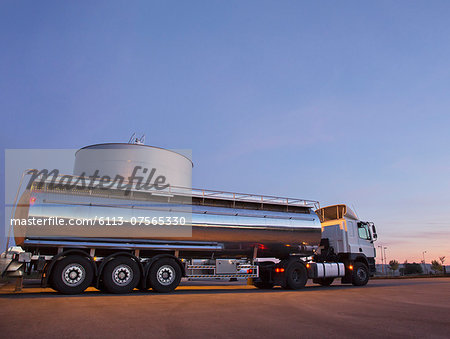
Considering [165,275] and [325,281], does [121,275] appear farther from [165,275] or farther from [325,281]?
[325,281]

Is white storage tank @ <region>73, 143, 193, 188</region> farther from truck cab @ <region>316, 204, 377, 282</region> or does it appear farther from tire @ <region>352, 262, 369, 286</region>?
tire @ <region>352, 262, 369, 286</region>

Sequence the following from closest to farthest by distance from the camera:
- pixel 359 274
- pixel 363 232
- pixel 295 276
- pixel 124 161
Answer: pixel 295 276 < pixel 359 274 < pixel 363 232 < pixel 124 161

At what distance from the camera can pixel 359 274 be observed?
20.6 m

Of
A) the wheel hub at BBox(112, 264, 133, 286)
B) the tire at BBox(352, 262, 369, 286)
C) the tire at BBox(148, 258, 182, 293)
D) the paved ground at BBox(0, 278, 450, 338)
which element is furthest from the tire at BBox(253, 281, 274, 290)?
the paved ground at BBox(0, 278, 450, 338)

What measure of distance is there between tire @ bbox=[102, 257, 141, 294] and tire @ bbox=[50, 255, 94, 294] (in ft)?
1.92

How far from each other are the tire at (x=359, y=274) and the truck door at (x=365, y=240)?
2.94 ft

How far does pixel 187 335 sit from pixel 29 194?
9.44 m

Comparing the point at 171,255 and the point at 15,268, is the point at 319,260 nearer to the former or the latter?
the point at 171,255

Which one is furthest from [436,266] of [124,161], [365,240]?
[124,161]

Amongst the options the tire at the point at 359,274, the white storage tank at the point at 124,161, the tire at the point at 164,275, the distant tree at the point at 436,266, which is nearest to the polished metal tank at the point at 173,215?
the tire at the point at 164,275

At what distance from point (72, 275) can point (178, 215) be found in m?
4.54

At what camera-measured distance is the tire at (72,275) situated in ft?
41.7

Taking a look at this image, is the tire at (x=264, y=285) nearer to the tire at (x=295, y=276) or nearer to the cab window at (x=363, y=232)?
the tire at (x=295, y=276)

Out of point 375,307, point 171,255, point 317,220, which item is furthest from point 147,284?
point 317,220
